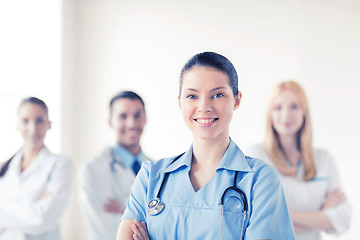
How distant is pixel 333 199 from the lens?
181 cm

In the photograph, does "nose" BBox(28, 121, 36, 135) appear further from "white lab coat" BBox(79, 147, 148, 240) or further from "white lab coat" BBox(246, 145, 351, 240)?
"white lab coat" BBox(246, 145, 351, 240)

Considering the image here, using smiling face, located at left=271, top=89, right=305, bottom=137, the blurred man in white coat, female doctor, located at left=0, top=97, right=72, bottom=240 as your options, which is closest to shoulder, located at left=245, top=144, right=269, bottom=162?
smiling face, located at left=271, top=89, right=305, bottom=137

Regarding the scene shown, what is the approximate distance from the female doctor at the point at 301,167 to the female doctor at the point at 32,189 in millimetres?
843

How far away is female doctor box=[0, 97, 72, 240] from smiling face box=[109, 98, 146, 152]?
28 cm

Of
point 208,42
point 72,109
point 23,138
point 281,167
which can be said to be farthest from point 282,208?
point 72,109

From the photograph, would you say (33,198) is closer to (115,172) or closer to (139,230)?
(115,172)

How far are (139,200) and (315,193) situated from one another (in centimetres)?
104

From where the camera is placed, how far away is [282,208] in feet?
3.17

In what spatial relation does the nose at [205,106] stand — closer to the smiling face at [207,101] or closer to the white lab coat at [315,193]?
the smiling face at [207,101]

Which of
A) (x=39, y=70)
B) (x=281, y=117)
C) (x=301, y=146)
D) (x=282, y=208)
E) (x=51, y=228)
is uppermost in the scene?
(x=39, y=70)

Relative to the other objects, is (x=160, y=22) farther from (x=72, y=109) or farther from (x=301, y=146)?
(x=301, y=146)

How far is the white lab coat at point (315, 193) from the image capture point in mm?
1802

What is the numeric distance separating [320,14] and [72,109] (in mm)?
1804

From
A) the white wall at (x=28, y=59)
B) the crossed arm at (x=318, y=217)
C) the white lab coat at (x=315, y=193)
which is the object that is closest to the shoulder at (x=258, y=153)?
the white lab coat at (x=315, y=193)
